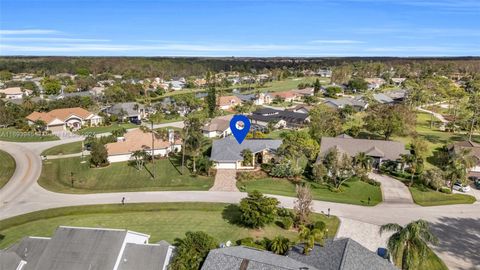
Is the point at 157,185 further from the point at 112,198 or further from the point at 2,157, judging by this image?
the point at 2,157

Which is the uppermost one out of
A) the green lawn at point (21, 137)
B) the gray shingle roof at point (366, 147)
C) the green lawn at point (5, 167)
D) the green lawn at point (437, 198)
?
the gray shingle roof at point (366, 147)

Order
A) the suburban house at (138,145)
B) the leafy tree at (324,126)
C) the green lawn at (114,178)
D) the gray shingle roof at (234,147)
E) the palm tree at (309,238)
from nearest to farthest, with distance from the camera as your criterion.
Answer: the palm tree at (309,238)
the green lawn at (114,178)
the gray shingle roof at (234,147)
the suburban house at (138,145)
the leafy tree at (324,126)

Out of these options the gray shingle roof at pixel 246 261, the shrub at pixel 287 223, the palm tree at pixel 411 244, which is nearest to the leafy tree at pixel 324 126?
the shrub at pixel 287 223

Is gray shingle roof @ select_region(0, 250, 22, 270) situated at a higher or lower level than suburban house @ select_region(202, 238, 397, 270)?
lower

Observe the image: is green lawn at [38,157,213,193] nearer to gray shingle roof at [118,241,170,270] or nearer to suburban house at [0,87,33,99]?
gray shingle roof at [118,241,170,270]

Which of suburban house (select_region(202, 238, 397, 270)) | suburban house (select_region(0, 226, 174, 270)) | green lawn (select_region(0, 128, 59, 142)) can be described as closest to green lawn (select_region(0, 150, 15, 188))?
green lawn (select_region(0, 128, 59, 142))

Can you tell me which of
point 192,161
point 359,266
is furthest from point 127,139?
point 359,266

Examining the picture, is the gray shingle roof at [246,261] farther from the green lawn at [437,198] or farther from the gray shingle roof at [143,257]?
the green lawn at [437,198]
